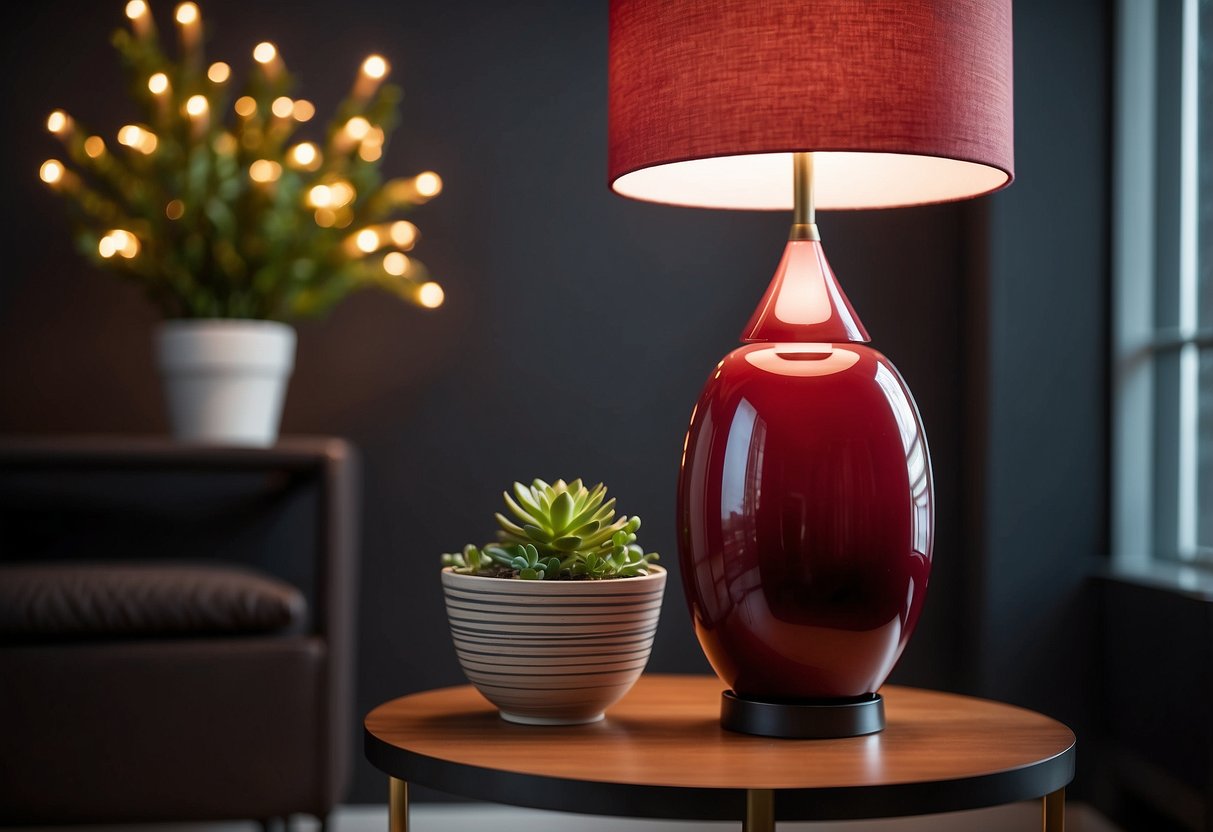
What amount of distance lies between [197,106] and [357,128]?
11.2 inches

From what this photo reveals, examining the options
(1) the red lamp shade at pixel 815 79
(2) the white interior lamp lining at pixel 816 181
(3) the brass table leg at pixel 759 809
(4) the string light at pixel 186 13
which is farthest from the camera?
(4) the string light at pixel 186 13

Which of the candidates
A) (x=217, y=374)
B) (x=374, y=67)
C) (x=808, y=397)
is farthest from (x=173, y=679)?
(x=808, y=397)

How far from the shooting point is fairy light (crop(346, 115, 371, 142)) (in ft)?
7.15

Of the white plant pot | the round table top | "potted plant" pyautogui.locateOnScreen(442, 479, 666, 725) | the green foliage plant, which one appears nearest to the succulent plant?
"potted plant" pyautogui.locateOnScreen(442, 479, 666, 725)

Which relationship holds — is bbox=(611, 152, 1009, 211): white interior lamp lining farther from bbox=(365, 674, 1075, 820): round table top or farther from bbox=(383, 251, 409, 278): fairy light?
bbox=(383, 251, 409, 278): fairy light

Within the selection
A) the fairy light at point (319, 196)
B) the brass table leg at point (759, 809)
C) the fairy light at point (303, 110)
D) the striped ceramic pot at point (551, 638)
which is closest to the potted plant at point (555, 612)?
the striped ceramic pot at point (551, 638)

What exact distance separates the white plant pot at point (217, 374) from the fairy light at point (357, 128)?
38 cm

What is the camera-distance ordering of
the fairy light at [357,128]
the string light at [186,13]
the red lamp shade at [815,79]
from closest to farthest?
the red lamp shade at [815,79], the string light at [186,13], the fairy light at [357,128]

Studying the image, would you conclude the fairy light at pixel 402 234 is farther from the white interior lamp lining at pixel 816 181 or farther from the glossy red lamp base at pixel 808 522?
the glossy red lamp base at pixel 808 522

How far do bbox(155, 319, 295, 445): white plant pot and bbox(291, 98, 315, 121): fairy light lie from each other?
1.46 ft

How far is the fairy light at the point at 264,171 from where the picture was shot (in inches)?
82.5

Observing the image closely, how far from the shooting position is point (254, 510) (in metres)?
2.32

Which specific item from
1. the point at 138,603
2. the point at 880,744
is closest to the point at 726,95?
the point at 880,744

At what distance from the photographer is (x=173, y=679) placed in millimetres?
1760
